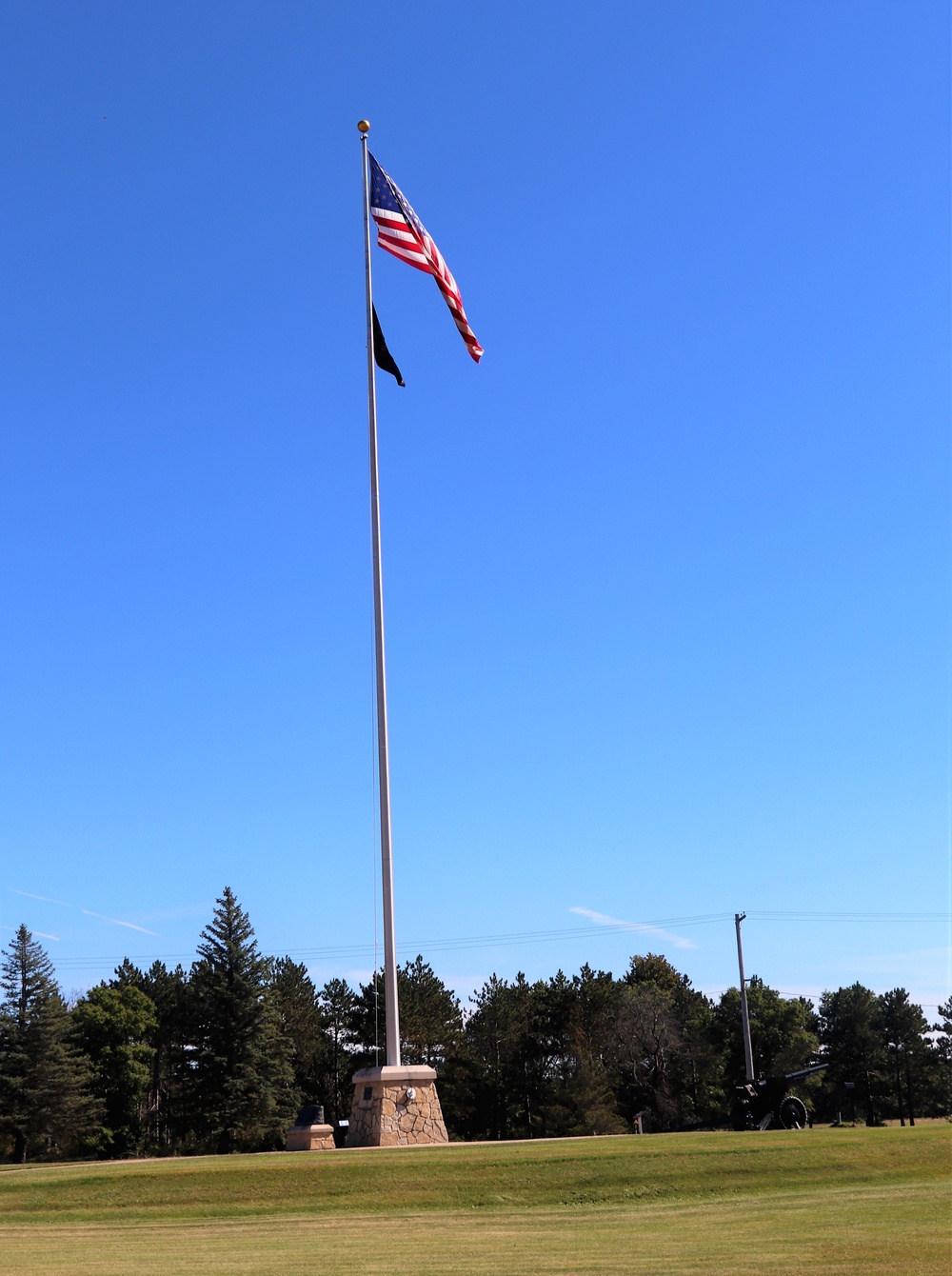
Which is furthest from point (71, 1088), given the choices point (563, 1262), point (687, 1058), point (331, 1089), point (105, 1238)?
point (563, 1262)

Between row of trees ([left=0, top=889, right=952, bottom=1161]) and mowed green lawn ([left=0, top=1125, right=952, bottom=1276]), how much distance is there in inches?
1404

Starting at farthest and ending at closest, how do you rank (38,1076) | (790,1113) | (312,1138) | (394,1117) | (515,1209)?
(38,1076) → (790,1113) → (312,1138) → (394,1117) → (515,1209)

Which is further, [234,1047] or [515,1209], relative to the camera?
[234,1047]

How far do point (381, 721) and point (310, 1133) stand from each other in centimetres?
780

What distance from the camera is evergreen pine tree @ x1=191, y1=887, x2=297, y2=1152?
5566 cm

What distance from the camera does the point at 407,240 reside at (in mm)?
24391

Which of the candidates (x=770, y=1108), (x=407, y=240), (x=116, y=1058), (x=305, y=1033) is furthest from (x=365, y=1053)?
(x=407, y=240)

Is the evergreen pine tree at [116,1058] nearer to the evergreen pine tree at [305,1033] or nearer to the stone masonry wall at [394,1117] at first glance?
the evergreen pine tree at [305,1033]

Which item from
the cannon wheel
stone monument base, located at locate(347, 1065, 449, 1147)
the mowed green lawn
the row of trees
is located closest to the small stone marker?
stone monument base, located at locate(347, 1065, 449, 1147)

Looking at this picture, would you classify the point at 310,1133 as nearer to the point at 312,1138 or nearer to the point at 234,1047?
the point at 312,1138

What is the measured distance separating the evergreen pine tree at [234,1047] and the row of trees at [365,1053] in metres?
0.08

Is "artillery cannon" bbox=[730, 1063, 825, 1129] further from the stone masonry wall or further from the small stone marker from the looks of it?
the small stone marker

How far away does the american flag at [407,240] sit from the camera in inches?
958

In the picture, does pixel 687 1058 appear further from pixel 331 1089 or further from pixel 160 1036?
pixel 160 1036
